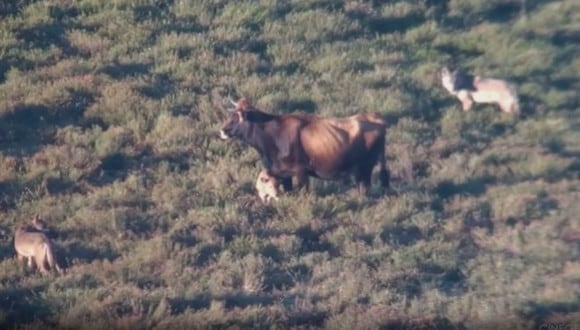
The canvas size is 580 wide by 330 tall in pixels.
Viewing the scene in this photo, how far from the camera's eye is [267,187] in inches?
562

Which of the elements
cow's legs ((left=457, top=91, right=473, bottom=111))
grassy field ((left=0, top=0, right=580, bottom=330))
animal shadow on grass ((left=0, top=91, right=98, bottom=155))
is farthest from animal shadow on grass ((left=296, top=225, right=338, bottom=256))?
cow's legs ((left=457, top=91, right=473, bottom=111))

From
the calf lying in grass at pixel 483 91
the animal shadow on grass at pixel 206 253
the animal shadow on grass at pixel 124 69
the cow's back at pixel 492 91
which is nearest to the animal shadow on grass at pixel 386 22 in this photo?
the calf lying in grass at pixel 483 91

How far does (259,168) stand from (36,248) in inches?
146

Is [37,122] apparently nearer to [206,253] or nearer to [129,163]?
[129,163]

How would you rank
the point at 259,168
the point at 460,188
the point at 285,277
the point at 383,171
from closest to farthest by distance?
the point at 285,277 → the point at 383,171 → the point at 460,188 → the point at 259,168

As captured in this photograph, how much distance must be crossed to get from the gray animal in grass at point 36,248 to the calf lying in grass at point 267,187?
267 cm

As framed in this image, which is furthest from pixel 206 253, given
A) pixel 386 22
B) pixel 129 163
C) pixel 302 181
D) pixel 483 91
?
pixel 386 22

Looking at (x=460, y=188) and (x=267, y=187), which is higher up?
(x=267, y=187)

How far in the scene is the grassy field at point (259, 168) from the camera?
11.6m

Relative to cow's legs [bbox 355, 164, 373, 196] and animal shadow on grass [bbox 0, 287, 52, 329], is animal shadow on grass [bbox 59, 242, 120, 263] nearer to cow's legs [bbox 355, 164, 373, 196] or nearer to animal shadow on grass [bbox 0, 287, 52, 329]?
animal shadow on grass [bbox 0, 287, 52, 329]

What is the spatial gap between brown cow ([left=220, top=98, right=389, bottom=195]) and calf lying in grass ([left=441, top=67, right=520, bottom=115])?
3550 mm

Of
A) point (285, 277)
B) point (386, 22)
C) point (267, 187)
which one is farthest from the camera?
point (386, 22)

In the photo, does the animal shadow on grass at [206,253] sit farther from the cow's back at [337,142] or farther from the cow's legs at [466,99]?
the cow's legs at [466,99]

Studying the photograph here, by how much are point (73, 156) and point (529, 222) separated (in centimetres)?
554
